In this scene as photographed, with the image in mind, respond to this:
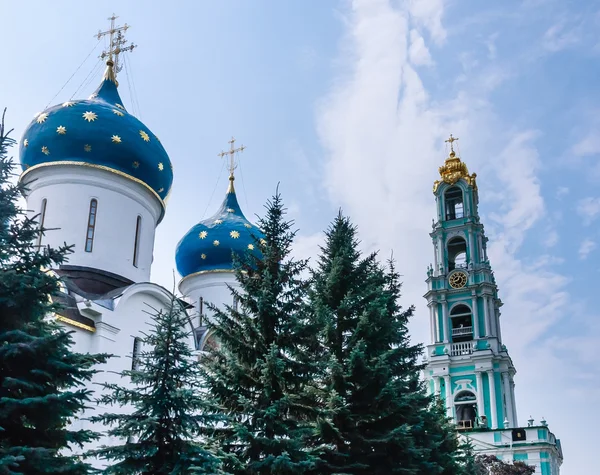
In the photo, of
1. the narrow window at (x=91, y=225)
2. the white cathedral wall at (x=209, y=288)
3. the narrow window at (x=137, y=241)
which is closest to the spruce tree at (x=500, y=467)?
the white cathedral wall at (x=209, y=288)

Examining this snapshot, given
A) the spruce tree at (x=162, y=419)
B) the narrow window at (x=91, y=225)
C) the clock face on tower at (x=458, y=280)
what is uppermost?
the clock face on tower at (x=458, y=280)

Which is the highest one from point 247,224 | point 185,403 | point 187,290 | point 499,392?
point 247,224

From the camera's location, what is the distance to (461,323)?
122 ft

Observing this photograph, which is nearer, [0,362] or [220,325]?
[0,362]

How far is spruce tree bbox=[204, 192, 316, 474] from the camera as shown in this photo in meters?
9.89

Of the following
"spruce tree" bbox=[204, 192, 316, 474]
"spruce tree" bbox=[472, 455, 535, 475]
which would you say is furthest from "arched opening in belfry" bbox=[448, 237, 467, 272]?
"spruce tree" bbox=[204, 192, 316, 474]

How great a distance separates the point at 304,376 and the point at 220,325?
1.48 m

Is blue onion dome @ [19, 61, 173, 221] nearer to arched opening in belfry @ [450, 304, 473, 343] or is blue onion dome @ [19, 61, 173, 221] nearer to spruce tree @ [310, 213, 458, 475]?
spruce tree @ [310, 213, 458, 475]

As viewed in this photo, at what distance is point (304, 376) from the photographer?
10.8m

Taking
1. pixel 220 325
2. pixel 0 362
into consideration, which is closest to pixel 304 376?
pixel 220 325

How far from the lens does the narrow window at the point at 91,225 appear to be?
62.6 ft

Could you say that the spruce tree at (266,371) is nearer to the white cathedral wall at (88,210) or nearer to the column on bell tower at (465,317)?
the white cathedral wall at (88,210)

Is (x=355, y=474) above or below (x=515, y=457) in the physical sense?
below

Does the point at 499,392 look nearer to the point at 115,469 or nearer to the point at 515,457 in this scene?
the point at 515,457
